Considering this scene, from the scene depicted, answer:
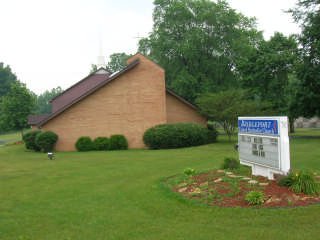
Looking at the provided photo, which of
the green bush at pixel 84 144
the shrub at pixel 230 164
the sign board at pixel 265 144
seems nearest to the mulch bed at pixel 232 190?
the sign board at pixel 265 144

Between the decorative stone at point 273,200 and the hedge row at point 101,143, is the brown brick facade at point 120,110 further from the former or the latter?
the decorative stone at point 273,200

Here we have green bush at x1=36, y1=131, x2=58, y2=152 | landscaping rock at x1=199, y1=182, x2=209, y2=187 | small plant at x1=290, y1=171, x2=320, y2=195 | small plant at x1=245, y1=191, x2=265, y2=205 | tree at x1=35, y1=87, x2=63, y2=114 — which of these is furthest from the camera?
tree at x1=35, y1=87, x2=63, y2=114

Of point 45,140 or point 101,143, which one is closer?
point 45,140

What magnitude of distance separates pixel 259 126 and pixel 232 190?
2265 millimetres

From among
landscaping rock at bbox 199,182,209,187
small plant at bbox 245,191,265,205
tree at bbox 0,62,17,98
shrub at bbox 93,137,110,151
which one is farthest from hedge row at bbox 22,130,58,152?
tree at bbox 0,62,17,98

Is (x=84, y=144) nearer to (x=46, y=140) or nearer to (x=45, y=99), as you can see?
(x=46, y=140)

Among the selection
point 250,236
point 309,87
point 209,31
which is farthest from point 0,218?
point 209,31

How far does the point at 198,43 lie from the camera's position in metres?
45.9

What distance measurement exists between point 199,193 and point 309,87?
26.7 meters

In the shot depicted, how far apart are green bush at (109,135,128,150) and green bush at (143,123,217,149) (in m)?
1.71

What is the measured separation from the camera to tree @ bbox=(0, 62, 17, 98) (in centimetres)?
11425

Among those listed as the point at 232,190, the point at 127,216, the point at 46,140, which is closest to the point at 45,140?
the point at 46,140

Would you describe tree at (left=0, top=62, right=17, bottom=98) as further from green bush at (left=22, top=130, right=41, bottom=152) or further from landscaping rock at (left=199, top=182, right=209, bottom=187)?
landscaping rock at (left=199, top=182, right=209, bottom=187)

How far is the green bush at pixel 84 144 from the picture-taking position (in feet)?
101
